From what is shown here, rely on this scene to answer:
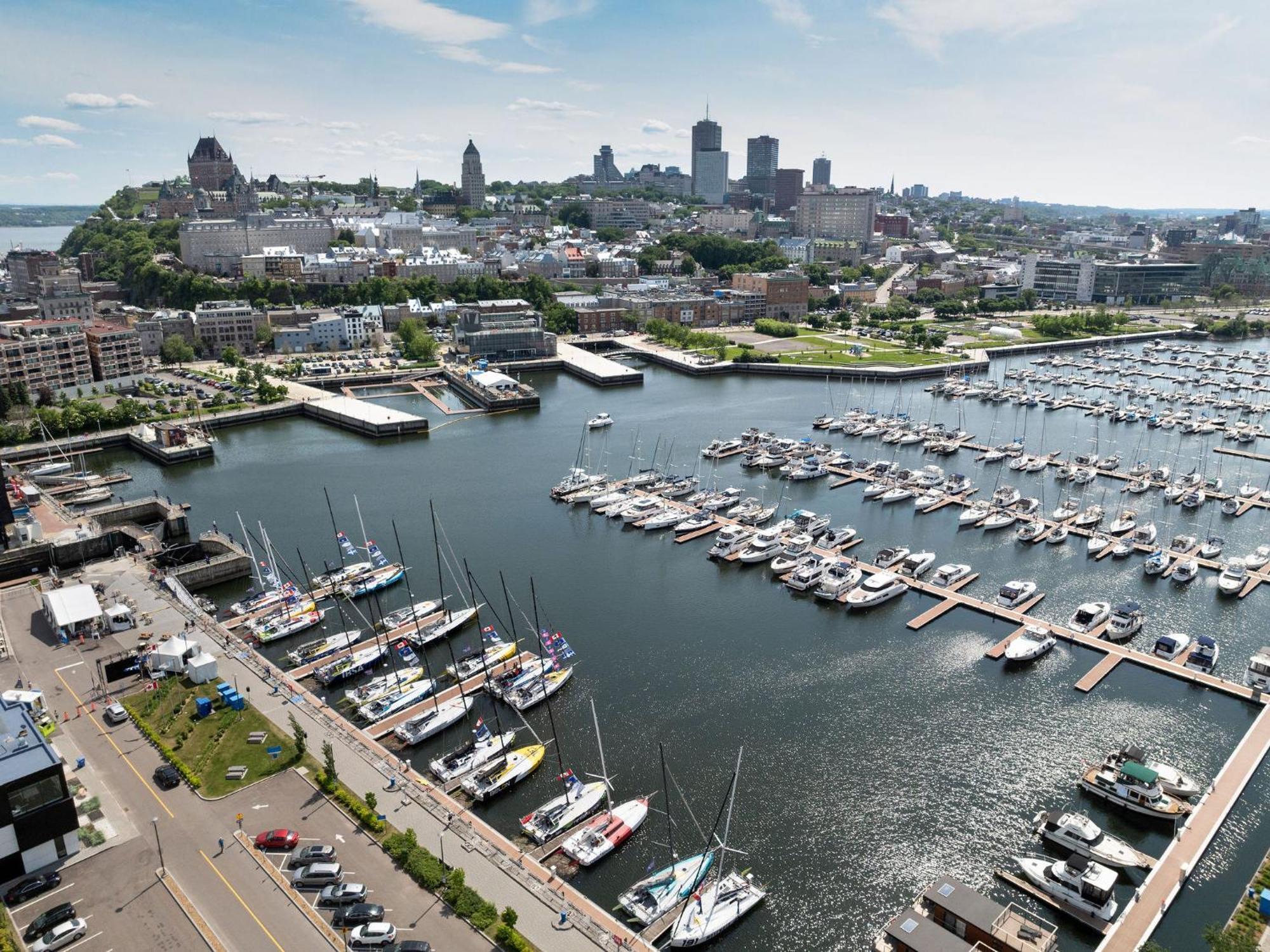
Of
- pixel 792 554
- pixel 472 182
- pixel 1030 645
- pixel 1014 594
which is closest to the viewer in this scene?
pixel 1030 645

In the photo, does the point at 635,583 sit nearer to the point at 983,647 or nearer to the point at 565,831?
the point at 983,647

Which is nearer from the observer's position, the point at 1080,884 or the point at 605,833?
the point at 1080,884

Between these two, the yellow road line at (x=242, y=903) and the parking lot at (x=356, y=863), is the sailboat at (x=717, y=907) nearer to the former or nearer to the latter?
the parking lot at (x=356, y=863)

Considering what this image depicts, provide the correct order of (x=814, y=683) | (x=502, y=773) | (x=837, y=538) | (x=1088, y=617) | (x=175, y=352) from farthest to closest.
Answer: (x=175, y=352) → (x=837, y=538) → (x=1088, y=617) → (x=814, y=683) → (x=502, y=773)

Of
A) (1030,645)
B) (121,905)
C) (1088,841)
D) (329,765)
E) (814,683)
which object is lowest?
(814,683)

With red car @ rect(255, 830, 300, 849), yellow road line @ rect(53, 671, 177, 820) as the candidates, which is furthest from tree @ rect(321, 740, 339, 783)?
yellow road line @ rect(53, 671, 177, 820)

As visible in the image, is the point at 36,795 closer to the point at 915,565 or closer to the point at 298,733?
the point at 298,733

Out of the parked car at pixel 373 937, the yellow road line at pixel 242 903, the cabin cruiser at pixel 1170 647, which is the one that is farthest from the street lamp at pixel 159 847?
the cabin cruiser at pixel 1170 647

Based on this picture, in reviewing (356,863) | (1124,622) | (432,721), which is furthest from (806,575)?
(356,863)
